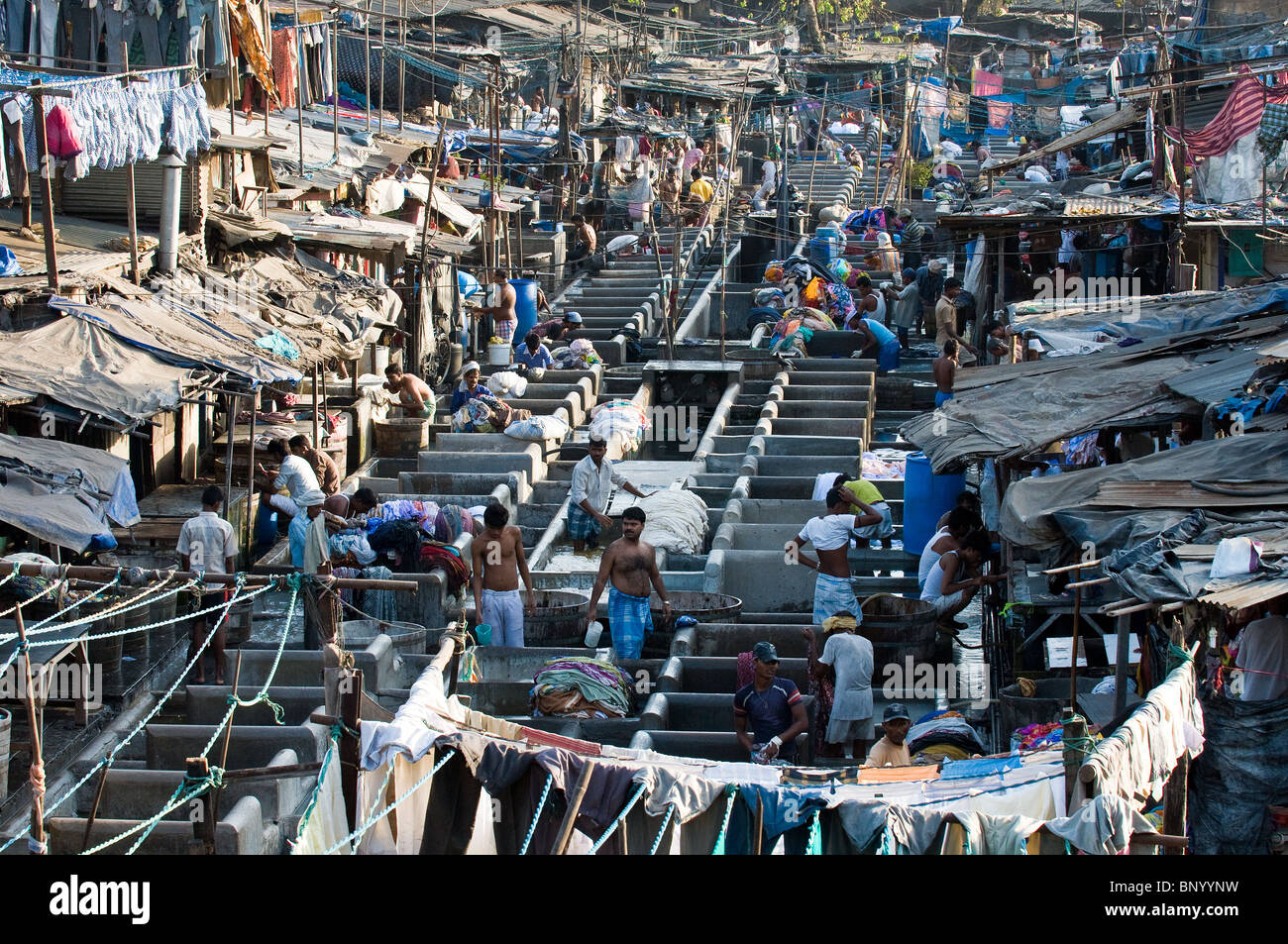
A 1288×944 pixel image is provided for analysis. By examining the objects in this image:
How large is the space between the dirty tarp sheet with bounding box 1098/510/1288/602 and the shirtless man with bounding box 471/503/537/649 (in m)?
5.12

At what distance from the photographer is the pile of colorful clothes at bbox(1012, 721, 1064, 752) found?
7.92 metres

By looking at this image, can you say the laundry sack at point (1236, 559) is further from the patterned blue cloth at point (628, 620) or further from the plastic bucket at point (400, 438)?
the plastic bucket at point (400, 438)

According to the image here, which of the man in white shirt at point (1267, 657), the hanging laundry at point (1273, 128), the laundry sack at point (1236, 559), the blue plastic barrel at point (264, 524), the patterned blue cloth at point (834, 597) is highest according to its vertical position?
the hanging laundry at point (1273, 128)

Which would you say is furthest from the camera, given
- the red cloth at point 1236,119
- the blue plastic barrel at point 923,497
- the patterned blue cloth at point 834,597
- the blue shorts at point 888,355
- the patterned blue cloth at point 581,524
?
the blue shorts at point 888,355

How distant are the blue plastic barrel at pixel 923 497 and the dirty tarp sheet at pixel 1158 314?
2.08 meters

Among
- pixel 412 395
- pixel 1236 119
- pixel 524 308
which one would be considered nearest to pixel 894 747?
pixel 412 395

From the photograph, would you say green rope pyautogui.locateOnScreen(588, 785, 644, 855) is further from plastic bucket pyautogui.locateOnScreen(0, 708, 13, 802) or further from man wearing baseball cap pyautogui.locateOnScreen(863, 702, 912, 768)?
plastic bucket pyautogui.locateOnScreen(0, 708, 13, 802)

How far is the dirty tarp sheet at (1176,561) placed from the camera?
8.39m

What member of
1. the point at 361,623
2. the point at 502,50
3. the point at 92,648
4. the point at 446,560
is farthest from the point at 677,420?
the point at 502,50

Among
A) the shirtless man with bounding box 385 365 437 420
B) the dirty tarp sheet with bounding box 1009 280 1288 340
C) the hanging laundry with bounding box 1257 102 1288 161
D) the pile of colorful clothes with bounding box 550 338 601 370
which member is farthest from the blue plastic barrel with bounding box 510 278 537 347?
the hanging laundry with bounding box 1257 102 1288 161

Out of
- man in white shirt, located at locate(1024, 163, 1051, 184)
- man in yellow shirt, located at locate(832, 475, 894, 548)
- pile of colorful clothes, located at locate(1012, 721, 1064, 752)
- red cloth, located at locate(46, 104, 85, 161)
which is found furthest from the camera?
man in white shirt, located at locate(1024, 163, 1051, 184)

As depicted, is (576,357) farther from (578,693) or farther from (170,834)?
(170,834)

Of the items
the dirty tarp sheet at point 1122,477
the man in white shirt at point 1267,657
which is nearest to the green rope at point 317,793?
the dirty tarp sheet at point 1122,477

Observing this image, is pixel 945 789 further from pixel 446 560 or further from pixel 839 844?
pixel 446 560
